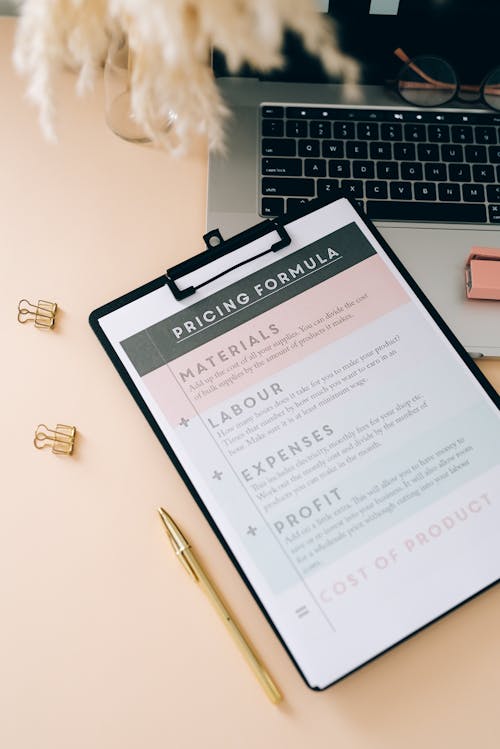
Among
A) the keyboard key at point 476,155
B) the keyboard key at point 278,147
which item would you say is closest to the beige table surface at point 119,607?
the keyboard key at point 278,147

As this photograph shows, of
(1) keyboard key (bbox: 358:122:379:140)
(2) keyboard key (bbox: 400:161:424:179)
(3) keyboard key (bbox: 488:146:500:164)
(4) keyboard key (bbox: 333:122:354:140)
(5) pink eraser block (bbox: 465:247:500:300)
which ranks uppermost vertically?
(4) keyboard key (bbox: 333:122:354:140)

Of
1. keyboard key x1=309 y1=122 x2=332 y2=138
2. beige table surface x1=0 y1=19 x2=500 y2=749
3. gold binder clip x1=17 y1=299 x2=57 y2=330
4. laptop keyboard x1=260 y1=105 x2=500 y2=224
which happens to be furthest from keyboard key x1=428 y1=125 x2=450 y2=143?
gold binder clip x1=17 y1=299 x2=57 y2=330

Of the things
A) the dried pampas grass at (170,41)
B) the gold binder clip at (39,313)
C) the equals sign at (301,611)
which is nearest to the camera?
the dried pampas grass at (170,41)

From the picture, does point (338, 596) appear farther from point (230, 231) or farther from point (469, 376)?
point (230, 231)

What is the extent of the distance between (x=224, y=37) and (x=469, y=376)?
0.38m

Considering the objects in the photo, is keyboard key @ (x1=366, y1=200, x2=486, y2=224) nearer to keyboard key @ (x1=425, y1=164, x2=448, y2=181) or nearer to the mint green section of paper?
keyboard key @ (x1=425, y1=164, x2=448, y2=181)

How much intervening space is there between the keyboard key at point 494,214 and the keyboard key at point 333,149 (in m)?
0.16

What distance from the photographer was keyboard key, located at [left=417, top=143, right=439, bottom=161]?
0.75 metres

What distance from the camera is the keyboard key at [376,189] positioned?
29.2 inches

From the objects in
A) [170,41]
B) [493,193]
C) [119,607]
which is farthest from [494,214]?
[119,607]

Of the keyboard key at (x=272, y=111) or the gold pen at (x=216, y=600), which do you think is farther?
the keyboard key at (x=272, y=111)

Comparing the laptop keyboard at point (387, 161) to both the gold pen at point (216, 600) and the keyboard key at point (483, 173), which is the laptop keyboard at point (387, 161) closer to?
the keyboard key at point (483, 173)

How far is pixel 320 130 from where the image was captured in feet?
2.51

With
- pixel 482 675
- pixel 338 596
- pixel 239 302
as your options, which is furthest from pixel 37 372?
pixel 482 675
